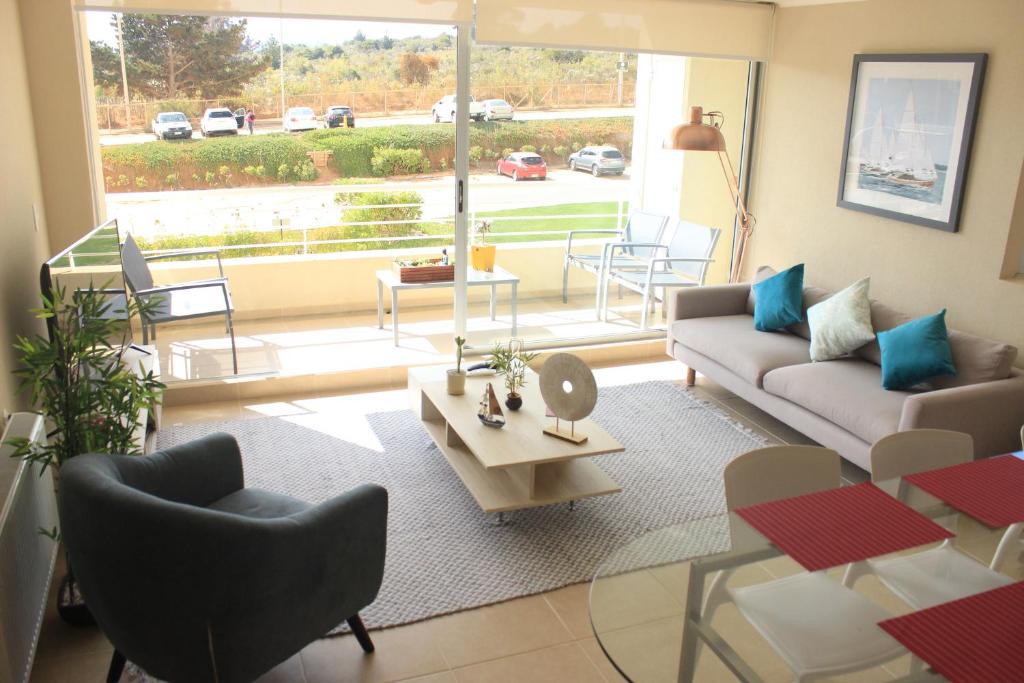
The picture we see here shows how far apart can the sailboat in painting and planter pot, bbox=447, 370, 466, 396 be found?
274cm

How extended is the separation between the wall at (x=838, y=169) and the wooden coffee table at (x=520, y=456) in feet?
7.14

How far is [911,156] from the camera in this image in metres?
4.84

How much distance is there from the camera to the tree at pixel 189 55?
4902 millimetres

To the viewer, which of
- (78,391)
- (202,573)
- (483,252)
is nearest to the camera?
(202,573)

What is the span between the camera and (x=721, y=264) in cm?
655

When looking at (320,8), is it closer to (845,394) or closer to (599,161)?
(599,161)

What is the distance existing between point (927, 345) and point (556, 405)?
6.23 ft

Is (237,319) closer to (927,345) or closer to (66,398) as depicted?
(66,398)

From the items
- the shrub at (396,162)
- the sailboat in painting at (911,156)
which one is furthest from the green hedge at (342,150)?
the sailboat in painting at (911,156)

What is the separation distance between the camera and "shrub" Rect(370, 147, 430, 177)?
5719 mm

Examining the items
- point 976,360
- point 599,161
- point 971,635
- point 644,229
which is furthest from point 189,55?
point 971,635

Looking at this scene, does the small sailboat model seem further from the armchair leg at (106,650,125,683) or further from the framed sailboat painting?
the framed sailboat painting

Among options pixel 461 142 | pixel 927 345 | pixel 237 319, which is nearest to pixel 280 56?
pixel 461 142

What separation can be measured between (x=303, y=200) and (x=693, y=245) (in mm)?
2674
